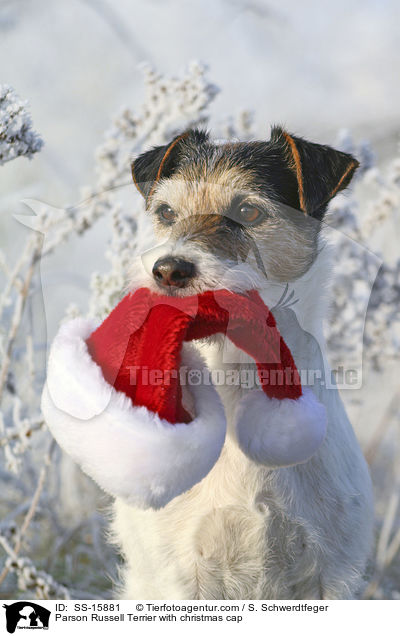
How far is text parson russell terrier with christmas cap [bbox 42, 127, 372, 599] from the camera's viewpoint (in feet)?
2.59

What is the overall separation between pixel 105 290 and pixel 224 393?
41cm

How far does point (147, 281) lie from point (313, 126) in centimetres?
101

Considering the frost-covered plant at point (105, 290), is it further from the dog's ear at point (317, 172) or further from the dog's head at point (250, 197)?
the dog's ear at point (317, 172)

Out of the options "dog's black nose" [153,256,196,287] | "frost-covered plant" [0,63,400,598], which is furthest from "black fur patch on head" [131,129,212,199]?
"dog's black nose" [153,256,196,287]

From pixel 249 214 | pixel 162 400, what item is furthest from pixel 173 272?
pixel 249 214

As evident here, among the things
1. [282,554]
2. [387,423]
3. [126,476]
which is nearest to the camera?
[126,476]

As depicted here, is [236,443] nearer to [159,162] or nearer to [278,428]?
[278,428]

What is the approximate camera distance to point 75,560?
6.31 feet

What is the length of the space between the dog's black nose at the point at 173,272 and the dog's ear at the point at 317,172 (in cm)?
34

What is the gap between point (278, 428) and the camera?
875 mm
